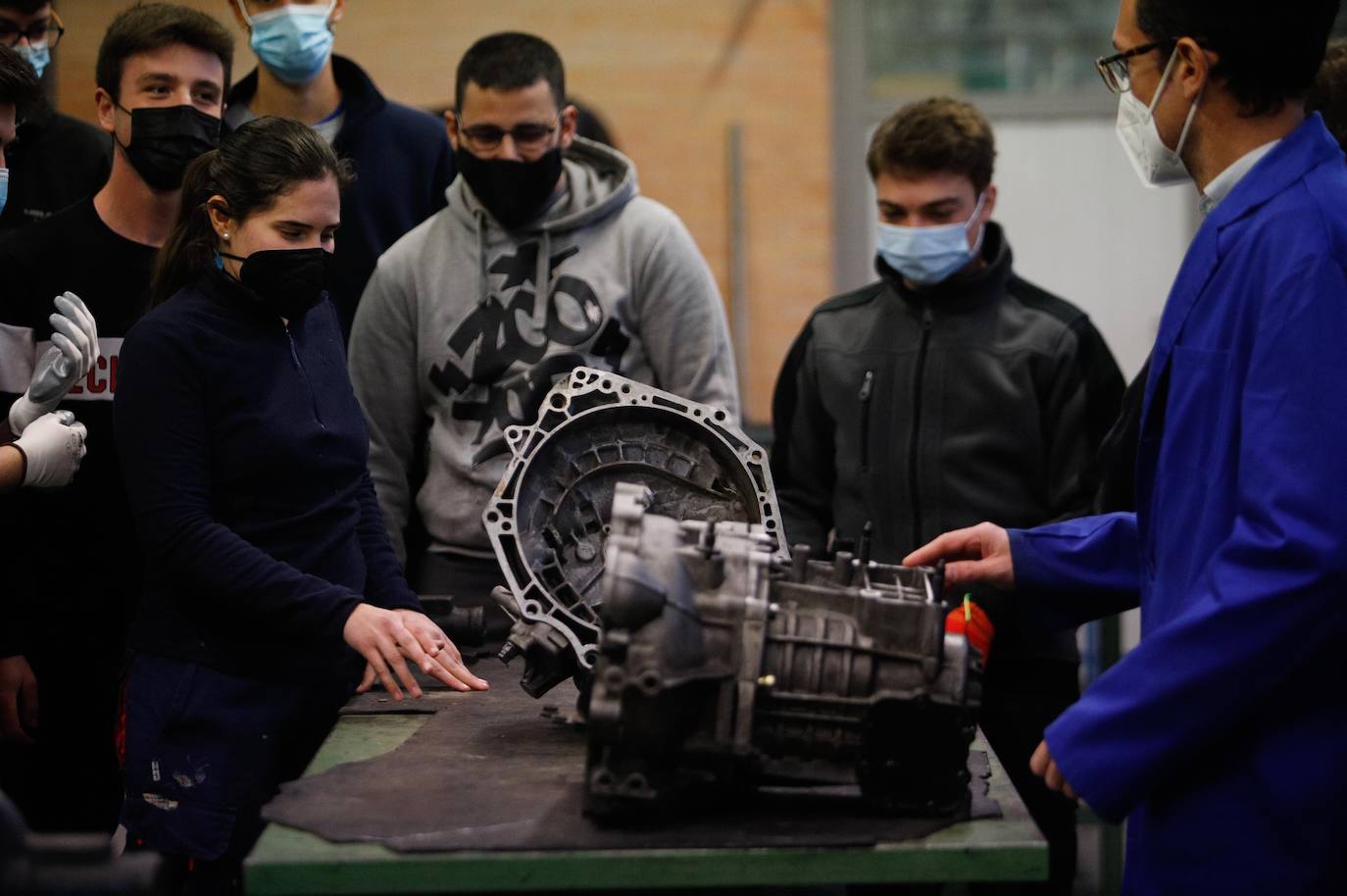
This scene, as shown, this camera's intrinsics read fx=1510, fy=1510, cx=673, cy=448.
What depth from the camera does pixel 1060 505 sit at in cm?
295

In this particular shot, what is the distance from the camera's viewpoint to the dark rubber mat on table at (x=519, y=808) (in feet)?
5.59

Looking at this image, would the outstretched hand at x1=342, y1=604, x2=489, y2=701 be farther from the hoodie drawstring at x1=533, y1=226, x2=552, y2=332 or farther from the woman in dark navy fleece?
the hoodie drawstring at x1=533, y1=226, x2=552, y2=332

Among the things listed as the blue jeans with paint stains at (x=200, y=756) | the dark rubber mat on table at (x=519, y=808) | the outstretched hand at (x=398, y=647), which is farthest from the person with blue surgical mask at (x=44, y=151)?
the dark rubber mat on table at (x=519, y=808)

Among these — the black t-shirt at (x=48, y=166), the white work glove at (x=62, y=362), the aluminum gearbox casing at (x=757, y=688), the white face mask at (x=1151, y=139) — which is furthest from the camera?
the black t-shirt at (x=48, y=166)

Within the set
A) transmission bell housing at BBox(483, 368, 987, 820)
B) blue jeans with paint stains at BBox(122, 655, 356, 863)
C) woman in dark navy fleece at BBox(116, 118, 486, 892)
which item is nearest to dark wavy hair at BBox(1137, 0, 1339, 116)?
transmission bell housing at BBox(483, 368, 987, 820)

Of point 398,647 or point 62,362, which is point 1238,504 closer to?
point 398,647

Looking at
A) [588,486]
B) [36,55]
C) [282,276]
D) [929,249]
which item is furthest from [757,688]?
[36,55]

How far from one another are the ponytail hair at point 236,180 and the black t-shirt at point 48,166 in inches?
34.8

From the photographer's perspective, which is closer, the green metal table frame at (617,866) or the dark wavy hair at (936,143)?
the green metal table frame at (617,866)

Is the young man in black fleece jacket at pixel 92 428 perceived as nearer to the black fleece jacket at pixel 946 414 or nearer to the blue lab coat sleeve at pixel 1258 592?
the black fleece jacket at pixel 946 414

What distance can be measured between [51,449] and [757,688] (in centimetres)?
131

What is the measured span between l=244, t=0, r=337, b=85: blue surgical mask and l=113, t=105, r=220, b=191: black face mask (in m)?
0.43

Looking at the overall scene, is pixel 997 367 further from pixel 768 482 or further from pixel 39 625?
pixel 39 625

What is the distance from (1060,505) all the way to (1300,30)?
131 cm
